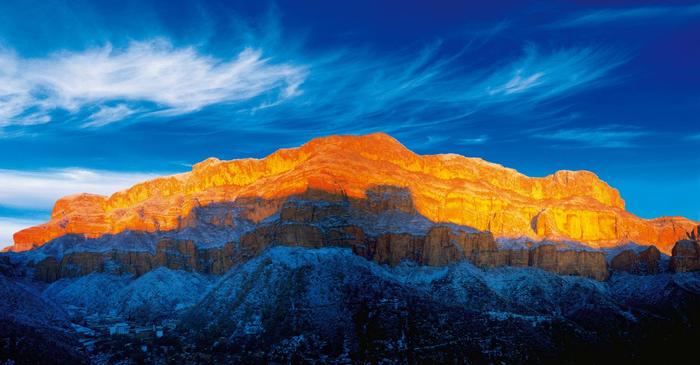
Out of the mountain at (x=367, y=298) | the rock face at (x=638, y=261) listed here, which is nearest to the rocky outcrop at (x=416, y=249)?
the mountain at (x=367, y=298)

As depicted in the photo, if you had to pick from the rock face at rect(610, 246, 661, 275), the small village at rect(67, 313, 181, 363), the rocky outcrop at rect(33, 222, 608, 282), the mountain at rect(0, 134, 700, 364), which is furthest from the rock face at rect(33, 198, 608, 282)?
the small village at rect(67, 313, 181, 363)

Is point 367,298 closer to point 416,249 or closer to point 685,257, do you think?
point 416,249

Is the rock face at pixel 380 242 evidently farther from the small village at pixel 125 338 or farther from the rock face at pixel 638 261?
the small village at pixel 125 338

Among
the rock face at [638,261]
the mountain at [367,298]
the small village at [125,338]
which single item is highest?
the rock face at [638,261]

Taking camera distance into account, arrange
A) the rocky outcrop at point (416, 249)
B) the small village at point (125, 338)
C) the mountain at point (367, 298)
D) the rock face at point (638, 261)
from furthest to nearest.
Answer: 1. the rock face at point (638, 261)
2. the rocky outcrop at point (416, 249)
3. the small village at point (125, 338)
4. the mountain at point (367, 298)

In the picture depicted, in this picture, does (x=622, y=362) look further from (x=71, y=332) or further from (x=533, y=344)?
(x=71, y=332)

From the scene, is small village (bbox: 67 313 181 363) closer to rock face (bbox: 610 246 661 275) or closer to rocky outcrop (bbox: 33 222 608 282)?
rocky outcrop (bbox: 33 222 608 282)

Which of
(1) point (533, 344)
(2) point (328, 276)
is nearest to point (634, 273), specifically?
(1) point (533, 344)
